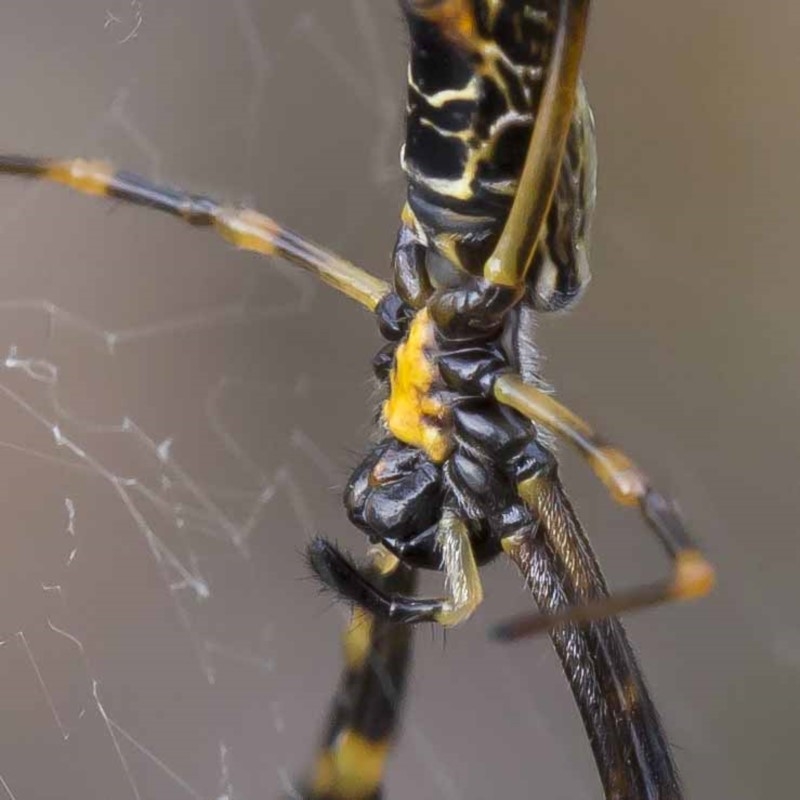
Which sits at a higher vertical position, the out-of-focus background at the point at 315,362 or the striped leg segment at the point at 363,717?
the out-of-focus background at the point at 315,362

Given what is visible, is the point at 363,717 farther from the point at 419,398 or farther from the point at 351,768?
the point at 419,398

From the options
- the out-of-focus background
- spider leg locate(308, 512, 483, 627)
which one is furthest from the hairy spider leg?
the out-of-focus background

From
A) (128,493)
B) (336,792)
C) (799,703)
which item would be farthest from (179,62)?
(799,703)

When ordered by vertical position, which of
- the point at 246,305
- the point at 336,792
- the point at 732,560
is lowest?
the point at 336,792

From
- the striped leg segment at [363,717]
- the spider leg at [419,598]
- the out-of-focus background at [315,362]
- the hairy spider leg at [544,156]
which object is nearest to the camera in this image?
the hairy spider leg at [544,156]

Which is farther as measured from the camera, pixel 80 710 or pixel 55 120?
pixel 55 120

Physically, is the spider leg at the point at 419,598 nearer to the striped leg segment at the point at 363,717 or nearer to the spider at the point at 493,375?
the spider at the point at 493,375

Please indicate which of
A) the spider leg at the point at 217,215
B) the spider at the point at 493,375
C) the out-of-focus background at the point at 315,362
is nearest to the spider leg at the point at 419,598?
the spider at the point at 493,375

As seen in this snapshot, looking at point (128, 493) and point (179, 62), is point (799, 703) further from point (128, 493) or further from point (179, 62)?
point (179, 62)
